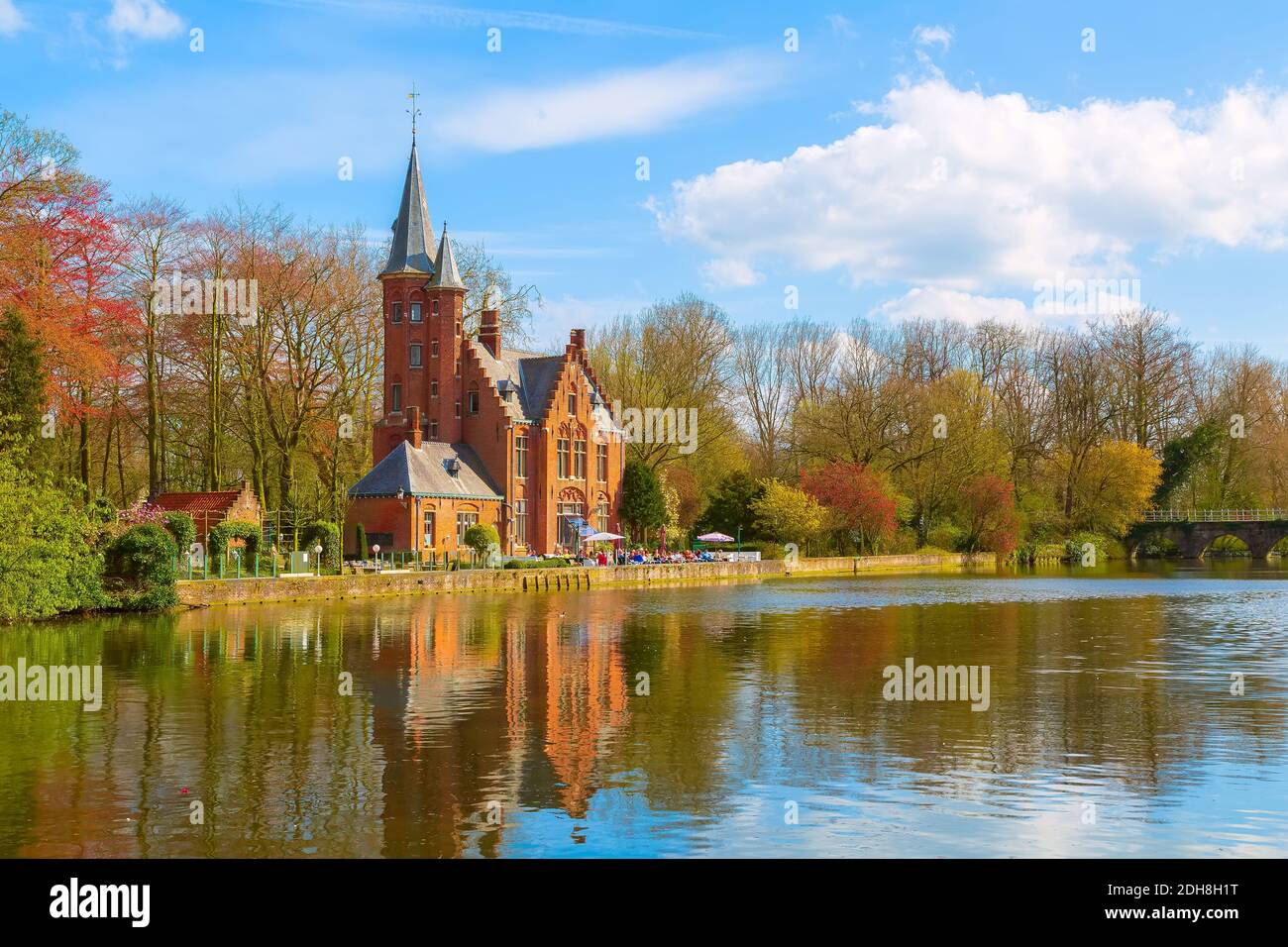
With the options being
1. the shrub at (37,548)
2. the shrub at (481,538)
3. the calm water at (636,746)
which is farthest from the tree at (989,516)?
the shrub at (37,548)

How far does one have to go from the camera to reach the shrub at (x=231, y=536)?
133 feet

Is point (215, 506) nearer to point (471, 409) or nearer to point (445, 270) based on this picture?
point (471, 409)

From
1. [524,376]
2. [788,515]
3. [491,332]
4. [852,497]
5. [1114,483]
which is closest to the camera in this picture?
[491,332]

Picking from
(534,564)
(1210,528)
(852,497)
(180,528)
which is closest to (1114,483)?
(1210,528)

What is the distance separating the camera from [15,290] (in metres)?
36.1

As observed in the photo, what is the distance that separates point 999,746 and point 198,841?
9553 millimetres

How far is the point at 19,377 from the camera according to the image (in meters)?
31.3

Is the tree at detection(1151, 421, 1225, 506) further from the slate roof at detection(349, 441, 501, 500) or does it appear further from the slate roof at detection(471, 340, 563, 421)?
the slate roof at detection(349, 441, 501, 500)

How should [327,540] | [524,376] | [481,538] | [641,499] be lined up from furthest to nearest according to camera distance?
[641,499] → [524,376] → [481,538] → [327,540]

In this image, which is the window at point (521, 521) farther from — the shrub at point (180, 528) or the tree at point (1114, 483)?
the tree at point (1114, 483)

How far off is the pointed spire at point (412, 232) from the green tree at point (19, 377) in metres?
28.9

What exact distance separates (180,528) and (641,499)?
31894mm
